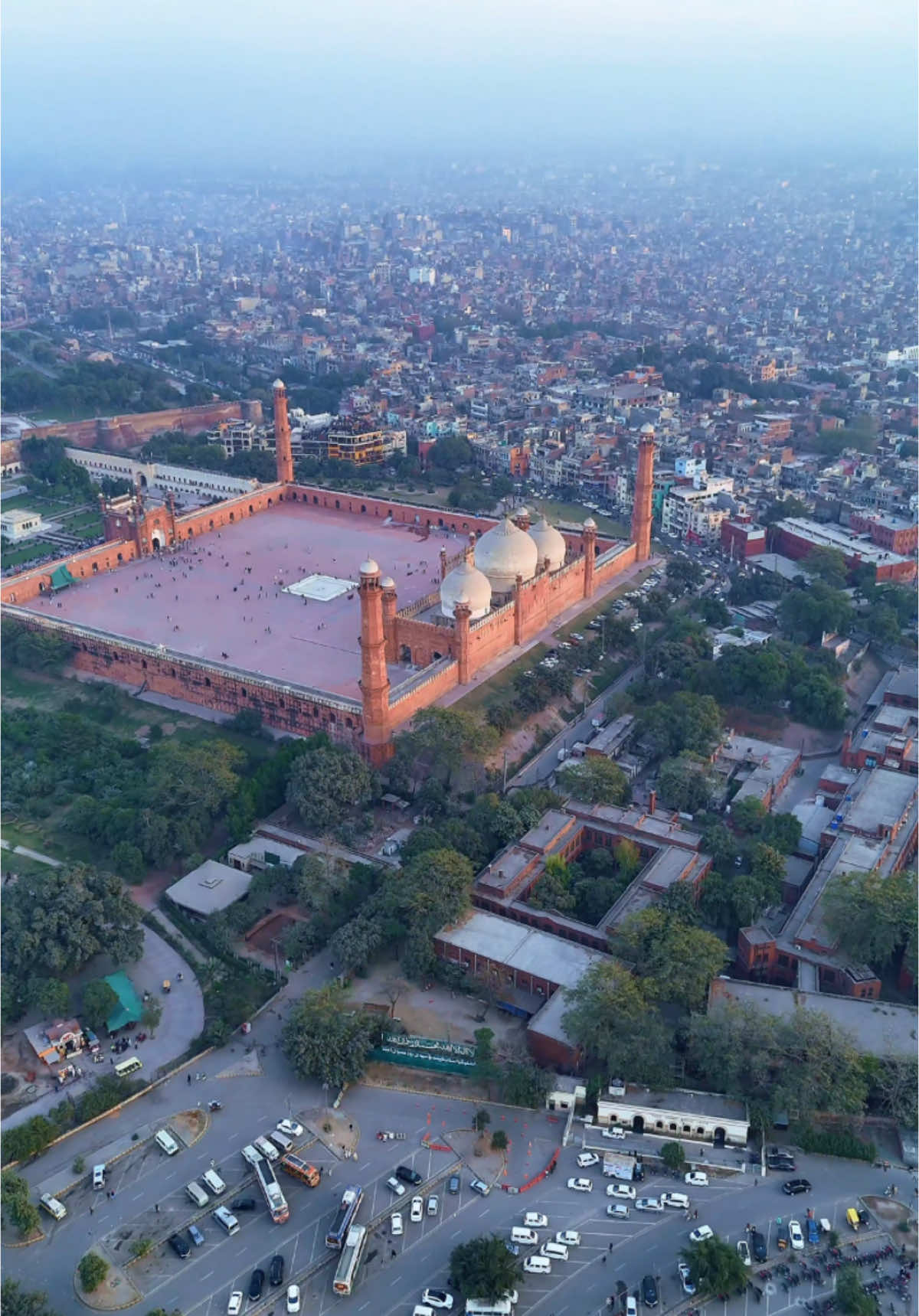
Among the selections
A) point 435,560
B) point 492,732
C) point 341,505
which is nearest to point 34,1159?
point 492,732

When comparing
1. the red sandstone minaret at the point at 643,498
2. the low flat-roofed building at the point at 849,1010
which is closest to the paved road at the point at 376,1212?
the low flat-roofed building at the point at 849,1010

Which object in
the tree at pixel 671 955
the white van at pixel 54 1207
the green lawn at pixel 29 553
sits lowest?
the green lawn at pixel 29 553

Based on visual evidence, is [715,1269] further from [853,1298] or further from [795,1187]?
[795,1187]

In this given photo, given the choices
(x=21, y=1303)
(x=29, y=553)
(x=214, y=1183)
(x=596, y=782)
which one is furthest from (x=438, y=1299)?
(x=29, y=553)

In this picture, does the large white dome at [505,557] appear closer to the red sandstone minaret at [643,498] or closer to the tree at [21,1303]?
the red sandstone minaret at [643,498]

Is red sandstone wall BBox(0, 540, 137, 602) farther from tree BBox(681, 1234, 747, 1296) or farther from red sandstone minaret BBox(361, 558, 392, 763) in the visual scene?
tree BBox(681, 1234, 747, 1296)

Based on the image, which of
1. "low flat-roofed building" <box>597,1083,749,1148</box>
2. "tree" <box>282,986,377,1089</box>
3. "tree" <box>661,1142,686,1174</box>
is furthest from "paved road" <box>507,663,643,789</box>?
"tree" <box>661,1142,686,1174</box>
